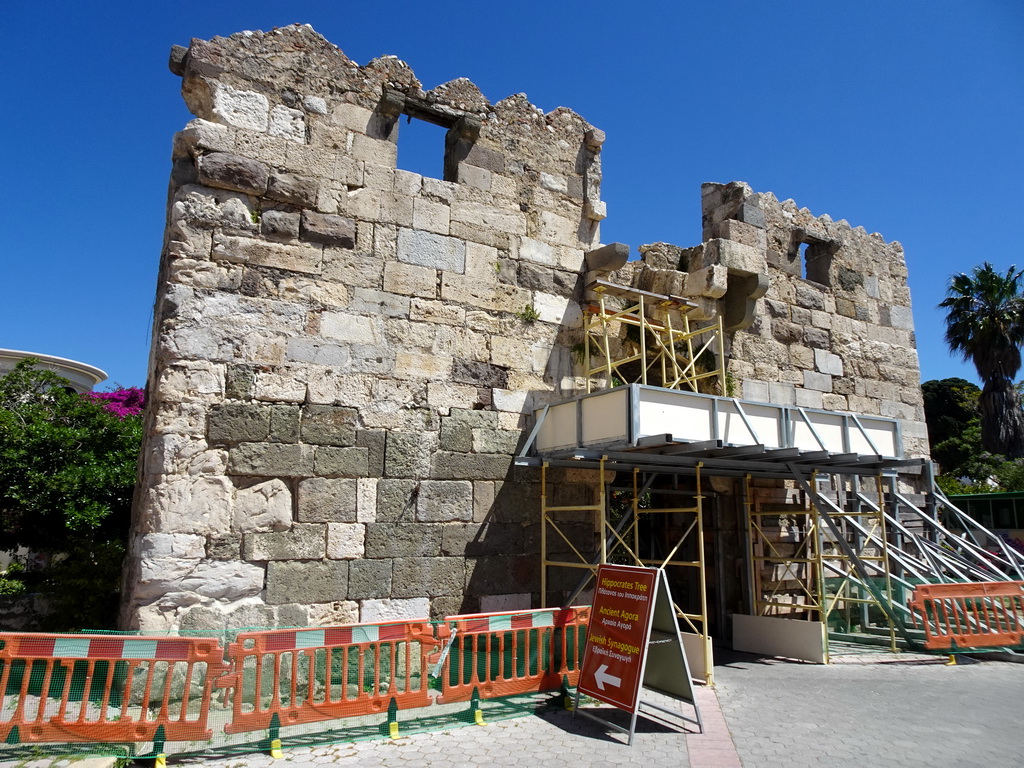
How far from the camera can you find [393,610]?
22.6 ft

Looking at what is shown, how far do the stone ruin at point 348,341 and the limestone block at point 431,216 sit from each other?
0.02 meters

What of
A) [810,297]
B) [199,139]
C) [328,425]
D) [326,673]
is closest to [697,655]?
[326,673]

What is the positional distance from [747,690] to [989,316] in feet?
70.3

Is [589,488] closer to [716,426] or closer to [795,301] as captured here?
[716,426]

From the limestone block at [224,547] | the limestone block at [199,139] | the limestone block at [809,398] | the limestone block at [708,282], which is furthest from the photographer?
the limestone block at [809,398]

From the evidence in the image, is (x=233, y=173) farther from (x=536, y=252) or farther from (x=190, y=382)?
(x=536, y=252)

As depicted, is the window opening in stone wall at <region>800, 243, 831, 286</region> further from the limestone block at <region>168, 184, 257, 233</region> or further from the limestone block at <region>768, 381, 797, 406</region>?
the limestone block at <region>168, 184, 257, 233</region>

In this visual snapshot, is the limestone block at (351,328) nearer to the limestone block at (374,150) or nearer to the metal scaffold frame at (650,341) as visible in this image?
the limestone block at (374,150)

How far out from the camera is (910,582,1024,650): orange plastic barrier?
8070 millimetres

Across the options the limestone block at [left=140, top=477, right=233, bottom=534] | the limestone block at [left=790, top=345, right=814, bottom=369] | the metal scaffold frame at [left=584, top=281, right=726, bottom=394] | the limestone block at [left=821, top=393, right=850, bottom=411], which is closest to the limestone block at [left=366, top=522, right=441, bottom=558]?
the limestone block at [left=140, top=477, right=233, bottom=534]

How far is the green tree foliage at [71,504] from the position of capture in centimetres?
695

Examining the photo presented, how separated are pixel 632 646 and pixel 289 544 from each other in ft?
10.3

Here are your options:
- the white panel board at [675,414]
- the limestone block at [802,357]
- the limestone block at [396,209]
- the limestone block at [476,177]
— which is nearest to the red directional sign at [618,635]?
the white panel board at [675,414]

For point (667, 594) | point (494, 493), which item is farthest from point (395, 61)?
point (667, 594)
